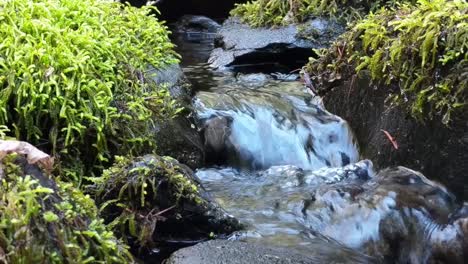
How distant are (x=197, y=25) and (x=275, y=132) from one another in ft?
17.8

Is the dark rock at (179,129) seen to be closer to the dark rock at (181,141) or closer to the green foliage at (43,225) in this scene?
the dark rock at (181,141)

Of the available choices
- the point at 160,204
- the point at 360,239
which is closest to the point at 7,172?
the point at 160,204

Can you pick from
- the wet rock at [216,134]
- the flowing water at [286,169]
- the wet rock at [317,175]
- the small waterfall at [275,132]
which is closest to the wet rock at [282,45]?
the flowing water at [286,169]

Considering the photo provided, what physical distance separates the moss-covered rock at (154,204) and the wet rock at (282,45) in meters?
3.44

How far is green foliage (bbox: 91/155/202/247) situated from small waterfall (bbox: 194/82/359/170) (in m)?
1.44

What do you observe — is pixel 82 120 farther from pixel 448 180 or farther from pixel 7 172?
pixel 448 180

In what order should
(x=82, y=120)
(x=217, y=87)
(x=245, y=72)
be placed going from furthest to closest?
1. (x=245, y=72)
2. (x=217, y=87)
3. (x=82, y=120)

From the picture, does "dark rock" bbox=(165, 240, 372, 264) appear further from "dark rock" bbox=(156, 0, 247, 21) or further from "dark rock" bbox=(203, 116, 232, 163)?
"dark rock" bbox=(156, 0, 247, 21)

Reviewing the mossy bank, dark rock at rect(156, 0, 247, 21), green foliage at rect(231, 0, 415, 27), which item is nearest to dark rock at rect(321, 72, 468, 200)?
the mossy bank

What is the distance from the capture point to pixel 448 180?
3.07 metres

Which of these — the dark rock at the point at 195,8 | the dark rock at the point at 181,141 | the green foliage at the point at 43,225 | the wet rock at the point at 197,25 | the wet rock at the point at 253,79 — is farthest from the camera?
the dark rock at the point at 195,8

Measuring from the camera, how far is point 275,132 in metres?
4.45

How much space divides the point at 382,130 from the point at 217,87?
2.10 m

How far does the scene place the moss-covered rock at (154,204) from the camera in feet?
8.71
